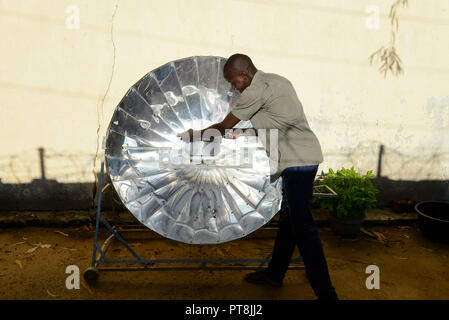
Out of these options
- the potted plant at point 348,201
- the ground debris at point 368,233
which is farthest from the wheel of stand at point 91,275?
the ground debris at point 368,233

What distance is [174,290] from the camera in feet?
10.3

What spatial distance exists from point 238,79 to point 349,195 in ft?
6.24

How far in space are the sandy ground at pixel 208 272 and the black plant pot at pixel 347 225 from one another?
7 cm

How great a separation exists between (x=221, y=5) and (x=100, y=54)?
131cm

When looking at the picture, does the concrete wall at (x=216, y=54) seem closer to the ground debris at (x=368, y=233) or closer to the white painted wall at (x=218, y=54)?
the white painted wall at (x=218, y=54)

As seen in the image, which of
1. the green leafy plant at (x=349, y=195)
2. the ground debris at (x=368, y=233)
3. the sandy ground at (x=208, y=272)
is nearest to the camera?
the sandy ground at (x=208, y=272)

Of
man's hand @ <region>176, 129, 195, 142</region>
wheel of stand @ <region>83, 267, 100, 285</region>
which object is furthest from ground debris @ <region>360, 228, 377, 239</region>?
wheel of stand @ <region>83, 267, 100, 285</region>

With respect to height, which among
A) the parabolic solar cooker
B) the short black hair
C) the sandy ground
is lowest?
the sandy ground

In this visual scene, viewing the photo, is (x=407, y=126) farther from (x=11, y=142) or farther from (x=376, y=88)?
(x=11, y=142)

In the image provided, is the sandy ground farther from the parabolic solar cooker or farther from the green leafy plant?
the parabolic solar cooker

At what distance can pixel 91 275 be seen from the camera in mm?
3129

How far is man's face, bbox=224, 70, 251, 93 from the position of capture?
2711mm

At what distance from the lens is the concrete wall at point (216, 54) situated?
400 cm

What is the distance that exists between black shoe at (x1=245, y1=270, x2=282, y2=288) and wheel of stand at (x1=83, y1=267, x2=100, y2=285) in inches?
46.7
